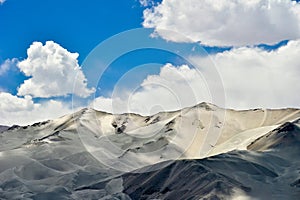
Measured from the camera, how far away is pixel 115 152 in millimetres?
195625

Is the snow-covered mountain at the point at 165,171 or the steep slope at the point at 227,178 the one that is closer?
the steep slope at the point at 227,178

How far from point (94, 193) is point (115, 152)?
5826cm

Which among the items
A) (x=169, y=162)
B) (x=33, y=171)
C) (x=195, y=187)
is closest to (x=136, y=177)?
(x=169, y=162)

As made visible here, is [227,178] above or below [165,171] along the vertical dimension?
below

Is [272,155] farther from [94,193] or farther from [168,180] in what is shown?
[94,193]

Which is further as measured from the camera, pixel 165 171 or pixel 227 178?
pixel 165 171

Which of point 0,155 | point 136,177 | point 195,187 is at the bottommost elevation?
point 195,187

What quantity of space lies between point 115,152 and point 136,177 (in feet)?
176

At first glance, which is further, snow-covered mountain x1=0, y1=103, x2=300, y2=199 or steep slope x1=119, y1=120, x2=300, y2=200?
snow-covered mountain x1=0, y1=103, x2=300, y2=199

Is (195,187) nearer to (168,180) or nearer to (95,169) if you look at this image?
(168,180)

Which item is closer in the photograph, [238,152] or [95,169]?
[238,152]

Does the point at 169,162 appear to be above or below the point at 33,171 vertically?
below

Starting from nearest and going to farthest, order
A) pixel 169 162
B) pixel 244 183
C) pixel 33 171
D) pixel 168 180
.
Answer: pixel 244 183
pixel 168 180
pixel 169 162
pixel 33 171

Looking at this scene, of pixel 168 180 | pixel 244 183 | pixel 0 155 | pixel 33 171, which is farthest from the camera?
pixel 0 155
